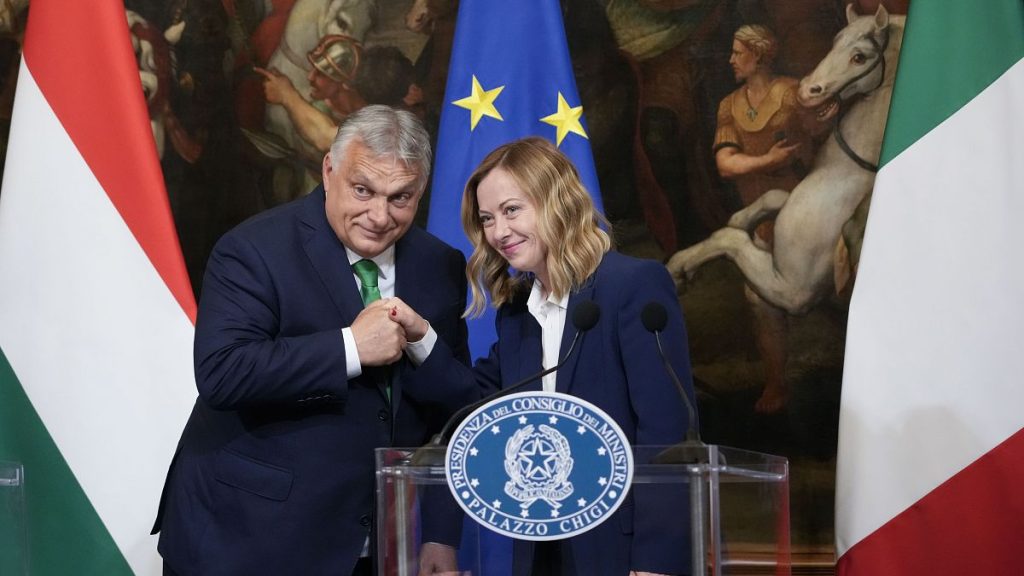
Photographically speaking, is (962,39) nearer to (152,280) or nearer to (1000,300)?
(1000,300)

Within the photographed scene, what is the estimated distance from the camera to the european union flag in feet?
14.2

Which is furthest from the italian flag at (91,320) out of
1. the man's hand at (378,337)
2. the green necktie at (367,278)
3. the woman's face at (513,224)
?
the woman's face at (513,224)

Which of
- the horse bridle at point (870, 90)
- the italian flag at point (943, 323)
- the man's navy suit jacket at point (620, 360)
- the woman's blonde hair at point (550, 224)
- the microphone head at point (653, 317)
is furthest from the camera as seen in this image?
the horse bridle at point (870, 90)

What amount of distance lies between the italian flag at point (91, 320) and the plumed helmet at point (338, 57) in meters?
1.39

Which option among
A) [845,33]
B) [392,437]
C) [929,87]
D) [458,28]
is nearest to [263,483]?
[392,437]

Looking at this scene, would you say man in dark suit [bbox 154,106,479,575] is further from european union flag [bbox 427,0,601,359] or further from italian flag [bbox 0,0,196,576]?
european union flag [bbox 427,0,601,359]

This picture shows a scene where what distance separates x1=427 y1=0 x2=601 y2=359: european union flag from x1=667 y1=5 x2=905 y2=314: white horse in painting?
1.13 meters

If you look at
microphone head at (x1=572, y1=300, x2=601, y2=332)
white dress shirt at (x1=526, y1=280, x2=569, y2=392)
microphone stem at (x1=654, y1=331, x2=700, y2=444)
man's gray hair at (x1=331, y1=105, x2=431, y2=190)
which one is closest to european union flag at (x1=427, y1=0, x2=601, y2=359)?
man's gray hair at (x1=331, y1=105, x2=431, y2=190)

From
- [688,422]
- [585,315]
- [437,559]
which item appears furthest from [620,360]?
[437,559]

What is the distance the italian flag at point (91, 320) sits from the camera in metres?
3.90

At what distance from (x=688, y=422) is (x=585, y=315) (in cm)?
32

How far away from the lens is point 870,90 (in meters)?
4.99

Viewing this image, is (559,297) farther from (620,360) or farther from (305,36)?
(305,36)

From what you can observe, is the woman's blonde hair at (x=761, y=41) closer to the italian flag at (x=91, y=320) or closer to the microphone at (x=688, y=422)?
the italian flag at (x=91, y=320)
